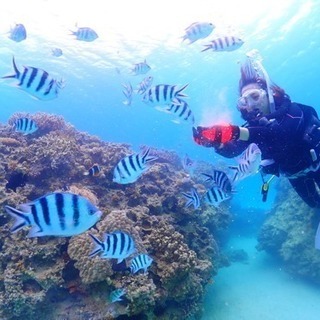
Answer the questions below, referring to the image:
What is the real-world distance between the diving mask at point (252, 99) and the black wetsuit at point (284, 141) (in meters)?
0.33

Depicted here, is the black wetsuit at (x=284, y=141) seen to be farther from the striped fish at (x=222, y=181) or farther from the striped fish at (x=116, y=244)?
the striped fish at (x=116, y=244)

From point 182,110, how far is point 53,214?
15.6 ft

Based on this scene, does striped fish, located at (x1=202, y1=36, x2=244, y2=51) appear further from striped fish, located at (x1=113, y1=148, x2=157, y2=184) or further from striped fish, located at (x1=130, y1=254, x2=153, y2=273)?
striped fish, located at (x1=130, y1=254, x2=153, y2=273)

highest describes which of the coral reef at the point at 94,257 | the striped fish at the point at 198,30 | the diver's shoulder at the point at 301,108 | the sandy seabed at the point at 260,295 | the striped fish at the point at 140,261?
the diver's shoulder at the point at 301,108

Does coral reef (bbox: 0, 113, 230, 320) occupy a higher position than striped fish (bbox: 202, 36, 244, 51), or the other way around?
striped fish (bbox: 202, 36, 244, 51)

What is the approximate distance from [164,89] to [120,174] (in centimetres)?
238

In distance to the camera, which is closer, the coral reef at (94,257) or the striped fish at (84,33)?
the coral reef at (94,257)

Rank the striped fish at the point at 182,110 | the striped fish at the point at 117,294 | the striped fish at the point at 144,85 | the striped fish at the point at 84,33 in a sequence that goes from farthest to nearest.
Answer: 1. the striped fish at the point at 84,33
2. the striped fish at the point at 144,85
3. the striped fish at the point at 182,110
4. the striped fish at the point at 117,294

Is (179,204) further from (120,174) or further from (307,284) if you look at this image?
(307,284)

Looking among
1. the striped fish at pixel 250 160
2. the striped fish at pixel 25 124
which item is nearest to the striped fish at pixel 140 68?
the striped fish at pixel 25 124

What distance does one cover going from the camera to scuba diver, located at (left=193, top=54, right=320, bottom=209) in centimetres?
395

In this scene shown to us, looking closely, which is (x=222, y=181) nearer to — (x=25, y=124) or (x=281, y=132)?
(x=281, y=132)

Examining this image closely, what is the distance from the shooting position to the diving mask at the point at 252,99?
175 inches

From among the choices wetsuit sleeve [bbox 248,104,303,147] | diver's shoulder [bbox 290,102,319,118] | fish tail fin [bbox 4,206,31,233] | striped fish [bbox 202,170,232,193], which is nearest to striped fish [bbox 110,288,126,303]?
striped fish [bbox 202,170,232,193]
